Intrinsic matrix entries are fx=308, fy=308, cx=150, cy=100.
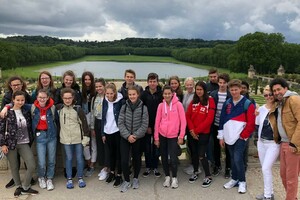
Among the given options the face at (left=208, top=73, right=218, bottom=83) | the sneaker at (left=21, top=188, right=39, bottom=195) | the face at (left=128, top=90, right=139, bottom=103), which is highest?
the face at (left=208, top=73, right=218, bottom=83)

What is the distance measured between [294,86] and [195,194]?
2966cm

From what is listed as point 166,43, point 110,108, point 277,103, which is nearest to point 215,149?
point 277,103

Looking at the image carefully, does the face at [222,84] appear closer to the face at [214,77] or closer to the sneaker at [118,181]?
the face at [214,77]

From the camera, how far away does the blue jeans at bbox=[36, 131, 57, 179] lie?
4.93 m

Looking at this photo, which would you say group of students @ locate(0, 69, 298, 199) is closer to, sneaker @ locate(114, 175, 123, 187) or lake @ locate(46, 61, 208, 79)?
sneaker @ locate(114, 175, 123, 187)

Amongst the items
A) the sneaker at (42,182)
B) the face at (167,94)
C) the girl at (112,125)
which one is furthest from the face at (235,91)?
the sneaker at (42,182)

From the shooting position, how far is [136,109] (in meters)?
4.92

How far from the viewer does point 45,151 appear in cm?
503

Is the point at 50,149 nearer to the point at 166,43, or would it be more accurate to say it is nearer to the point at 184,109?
the point at 184,109

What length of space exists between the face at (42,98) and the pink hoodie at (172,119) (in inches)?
70.7

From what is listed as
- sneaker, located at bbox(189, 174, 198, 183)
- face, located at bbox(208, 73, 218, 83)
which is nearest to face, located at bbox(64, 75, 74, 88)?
face, located at bbox(208, 73, 218, 83)

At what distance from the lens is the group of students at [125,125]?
480cm

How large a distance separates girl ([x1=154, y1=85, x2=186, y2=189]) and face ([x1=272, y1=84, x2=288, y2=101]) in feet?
4.74

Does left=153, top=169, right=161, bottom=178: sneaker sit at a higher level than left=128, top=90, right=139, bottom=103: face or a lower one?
lower
